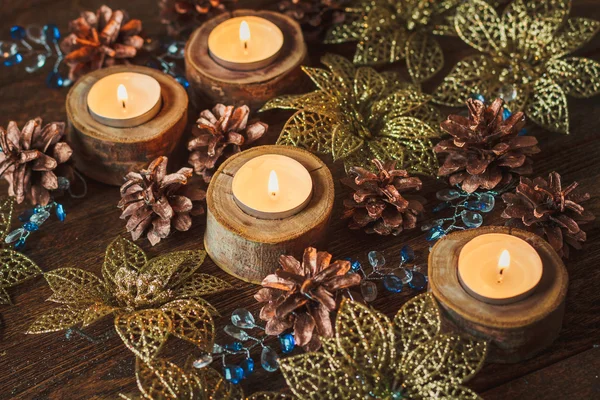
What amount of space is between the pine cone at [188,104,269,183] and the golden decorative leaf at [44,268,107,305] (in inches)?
8.1

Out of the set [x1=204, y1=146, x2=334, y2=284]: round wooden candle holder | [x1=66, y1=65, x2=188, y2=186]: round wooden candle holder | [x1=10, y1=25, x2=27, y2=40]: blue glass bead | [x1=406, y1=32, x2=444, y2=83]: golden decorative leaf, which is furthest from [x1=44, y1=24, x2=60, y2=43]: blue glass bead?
[x1=406, y1=32, x2=444, y2=83]: golden decorative leaf

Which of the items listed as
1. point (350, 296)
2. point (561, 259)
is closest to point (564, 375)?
point (561, 259)

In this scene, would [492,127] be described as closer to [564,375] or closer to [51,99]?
[564,375]

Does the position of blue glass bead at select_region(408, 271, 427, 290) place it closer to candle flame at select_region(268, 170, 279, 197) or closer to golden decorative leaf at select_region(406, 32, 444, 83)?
candle flame at select_region(268, 170, 279, 197)

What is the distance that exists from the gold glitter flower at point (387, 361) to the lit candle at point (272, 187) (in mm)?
150

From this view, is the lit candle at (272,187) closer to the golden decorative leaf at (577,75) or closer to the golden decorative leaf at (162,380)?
the golden decorative leaf at (162,380)

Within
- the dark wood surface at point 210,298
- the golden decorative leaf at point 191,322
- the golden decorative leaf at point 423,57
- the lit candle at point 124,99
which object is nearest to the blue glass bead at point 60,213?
the dark wood surface at point 210,298

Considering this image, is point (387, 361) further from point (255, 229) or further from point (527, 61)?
point (527, 61)

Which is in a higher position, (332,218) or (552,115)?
(552,115)

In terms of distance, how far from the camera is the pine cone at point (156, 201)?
1056 millimetres

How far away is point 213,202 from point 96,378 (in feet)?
0.82

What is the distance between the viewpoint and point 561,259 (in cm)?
100

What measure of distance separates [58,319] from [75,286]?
0.05m

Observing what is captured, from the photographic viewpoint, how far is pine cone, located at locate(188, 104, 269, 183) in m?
1.12
